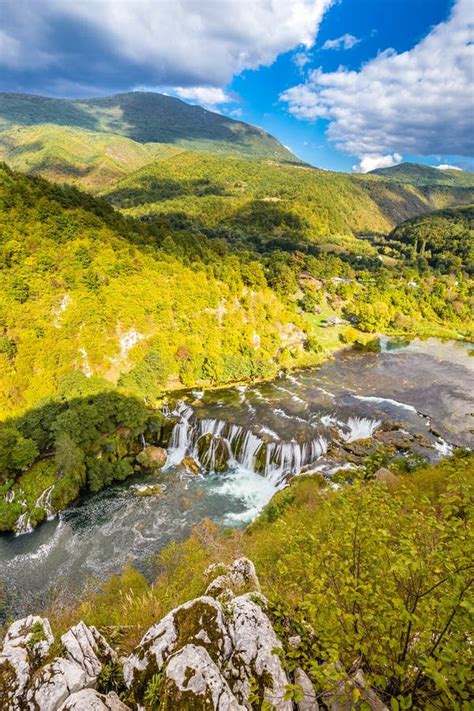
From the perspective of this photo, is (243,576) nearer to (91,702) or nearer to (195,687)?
(195,687)

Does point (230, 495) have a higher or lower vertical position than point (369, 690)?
lower

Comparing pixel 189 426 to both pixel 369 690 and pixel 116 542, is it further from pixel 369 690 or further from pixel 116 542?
pixel 369 690

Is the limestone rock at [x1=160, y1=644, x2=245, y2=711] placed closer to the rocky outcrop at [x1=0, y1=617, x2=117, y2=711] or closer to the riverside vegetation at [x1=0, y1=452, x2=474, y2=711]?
the riverside vegetation at [x1=0, y1=452, x2=474, y2=711]

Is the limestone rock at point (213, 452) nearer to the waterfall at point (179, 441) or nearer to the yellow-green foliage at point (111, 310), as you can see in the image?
the waterfall at point (179, 441)

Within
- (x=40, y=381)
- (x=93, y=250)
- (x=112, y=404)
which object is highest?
(x=93, y=250)

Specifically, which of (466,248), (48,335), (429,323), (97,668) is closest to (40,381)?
(48,335)

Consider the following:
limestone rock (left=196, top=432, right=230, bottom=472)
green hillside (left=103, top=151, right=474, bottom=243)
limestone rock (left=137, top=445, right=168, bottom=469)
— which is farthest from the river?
green hillside (left=103, top=151, right=474, bottom=243)

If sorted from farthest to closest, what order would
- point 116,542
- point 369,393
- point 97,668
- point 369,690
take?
point 369,393 → point 116,542 → point 97,668 → point 369,690
